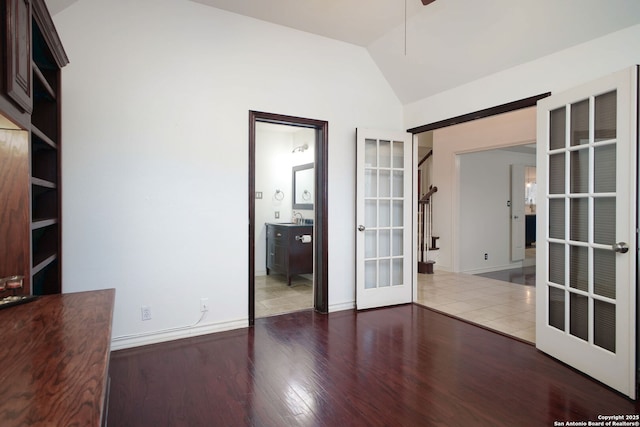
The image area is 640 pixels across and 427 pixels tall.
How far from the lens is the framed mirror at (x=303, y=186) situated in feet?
18.0

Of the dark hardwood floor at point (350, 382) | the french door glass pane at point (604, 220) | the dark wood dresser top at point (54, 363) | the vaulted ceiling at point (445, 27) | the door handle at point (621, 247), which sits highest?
the vaulted ceiling at point (445, 27)

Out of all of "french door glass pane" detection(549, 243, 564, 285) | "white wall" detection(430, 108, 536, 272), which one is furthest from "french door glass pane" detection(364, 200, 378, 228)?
"white wall" detection(430, 108, 536, 272)

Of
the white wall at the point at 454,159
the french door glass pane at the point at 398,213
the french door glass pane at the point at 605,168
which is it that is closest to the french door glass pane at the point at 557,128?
the french door glass pane at the point at 605,168

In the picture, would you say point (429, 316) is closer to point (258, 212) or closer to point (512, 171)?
point (258, 212)

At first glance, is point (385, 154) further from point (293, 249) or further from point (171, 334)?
point (171, 334)

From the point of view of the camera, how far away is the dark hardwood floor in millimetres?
1887

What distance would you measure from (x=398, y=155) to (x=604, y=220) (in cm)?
218

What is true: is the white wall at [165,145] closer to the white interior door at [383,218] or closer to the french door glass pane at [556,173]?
the white interior door at [383,218]

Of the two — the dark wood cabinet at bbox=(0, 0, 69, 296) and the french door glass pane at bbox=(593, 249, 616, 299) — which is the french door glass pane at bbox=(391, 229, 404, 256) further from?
the dark wood cabinet at bbox=(0, 0, 69, 296)

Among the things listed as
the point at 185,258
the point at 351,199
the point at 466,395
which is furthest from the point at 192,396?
the point at 351,199

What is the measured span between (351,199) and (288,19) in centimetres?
196

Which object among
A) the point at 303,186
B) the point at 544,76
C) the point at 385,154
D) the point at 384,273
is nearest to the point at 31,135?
the point at 385,154

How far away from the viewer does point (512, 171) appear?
6.67 meters

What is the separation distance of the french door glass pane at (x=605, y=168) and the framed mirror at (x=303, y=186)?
3.69 metres
